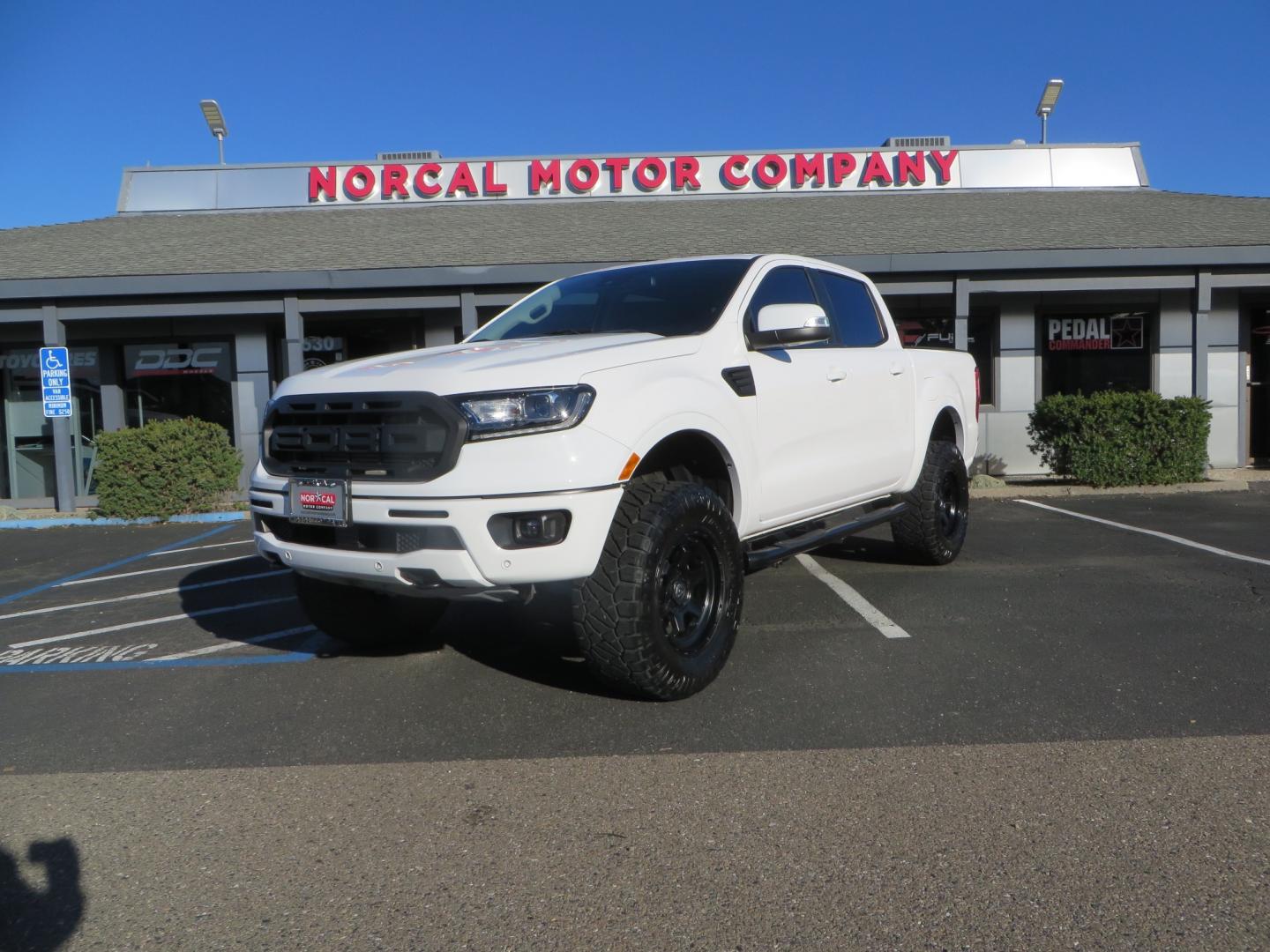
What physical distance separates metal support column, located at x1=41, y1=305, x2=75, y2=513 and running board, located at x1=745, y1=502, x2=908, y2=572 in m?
10.9

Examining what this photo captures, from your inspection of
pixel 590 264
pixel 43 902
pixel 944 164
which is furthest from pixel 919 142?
pixel 43 902

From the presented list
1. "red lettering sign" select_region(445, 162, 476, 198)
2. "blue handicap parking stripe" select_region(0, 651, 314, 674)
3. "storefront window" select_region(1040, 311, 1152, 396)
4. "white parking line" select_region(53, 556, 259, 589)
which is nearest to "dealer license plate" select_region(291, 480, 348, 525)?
"blue handicap parking stripe" select_region(0, 651, 314, 674)

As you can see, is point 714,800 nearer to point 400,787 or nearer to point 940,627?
point 400,787

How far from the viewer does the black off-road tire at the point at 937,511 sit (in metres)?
6.37

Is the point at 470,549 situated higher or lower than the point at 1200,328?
lower

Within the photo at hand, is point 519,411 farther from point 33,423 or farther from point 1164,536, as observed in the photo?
point 33,423

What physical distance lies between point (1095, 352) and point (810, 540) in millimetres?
11380

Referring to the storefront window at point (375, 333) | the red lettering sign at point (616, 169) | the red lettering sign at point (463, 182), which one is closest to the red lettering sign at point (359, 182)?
the red lettering sign at point (463, 182)

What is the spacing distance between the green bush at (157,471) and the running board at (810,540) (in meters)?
8.84

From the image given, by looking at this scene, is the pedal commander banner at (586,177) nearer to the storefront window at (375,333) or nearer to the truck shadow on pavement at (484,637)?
the storefront window at (375,333)

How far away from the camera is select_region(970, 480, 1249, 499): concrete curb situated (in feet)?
37.3

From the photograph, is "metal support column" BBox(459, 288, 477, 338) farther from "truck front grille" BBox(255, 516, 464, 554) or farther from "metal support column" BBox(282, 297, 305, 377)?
"truck front grille" BBox(255, 516, 464, 554)

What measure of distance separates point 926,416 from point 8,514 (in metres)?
12.0

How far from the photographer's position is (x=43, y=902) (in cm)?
256
